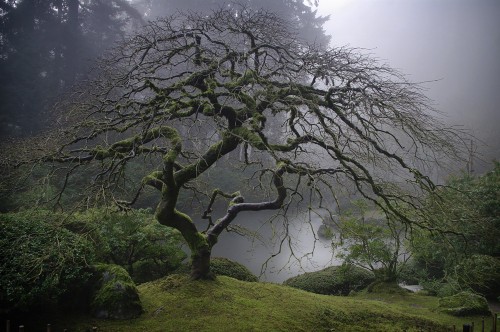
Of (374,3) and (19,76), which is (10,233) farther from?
(374,3)

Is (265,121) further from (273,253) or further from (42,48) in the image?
(42,48)

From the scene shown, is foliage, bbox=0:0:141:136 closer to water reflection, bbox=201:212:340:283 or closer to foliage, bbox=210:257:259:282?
water reflection, bbox=201:212:340:283

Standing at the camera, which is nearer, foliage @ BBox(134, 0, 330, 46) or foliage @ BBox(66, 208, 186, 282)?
foliage @ BBox(66, 208, 186, 282)

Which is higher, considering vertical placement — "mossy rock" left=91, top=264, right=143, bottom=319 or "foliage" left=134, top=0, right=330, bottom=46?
"foliage" left=134, top=0, right=330, bottom=46

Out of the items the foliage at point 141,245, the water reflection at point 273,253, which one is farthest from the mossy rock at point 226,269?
the water reflection at point 273,253

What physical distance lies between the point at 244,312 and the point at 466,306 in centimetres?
530

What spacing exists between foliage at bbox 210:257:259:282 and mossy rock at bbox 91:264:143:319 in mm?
2757

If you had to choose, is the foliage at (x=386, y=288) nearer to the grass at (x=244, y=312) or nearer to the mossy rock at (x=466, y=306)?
the mossy rock at (x=466, y=306)

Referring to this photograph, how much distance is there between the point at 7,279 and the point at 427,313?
7793 millimetres

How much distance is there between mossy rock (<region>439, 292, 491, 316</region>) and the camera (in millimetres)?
7004

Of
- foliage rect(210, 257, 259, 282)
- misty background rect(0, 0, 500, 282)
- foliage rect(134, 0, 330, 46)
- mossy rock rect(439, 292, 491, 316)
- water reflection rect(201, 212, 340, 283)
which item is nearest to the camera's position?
mossy rock rect(439, 292, 491, 316)

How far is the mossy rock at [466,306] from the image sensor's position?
23.0 ft

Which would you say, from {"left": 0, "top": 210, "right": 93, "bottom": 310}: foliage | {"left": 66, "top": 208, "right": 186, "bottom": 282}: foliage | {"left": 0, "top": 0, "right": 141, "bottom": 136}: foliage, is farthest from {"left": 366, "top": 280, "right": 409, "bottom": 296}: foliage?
{"left": 0, "top": 0, "right": 141, "bottom": 136}: foliage

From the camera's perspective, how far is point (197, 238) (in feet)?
19.8
